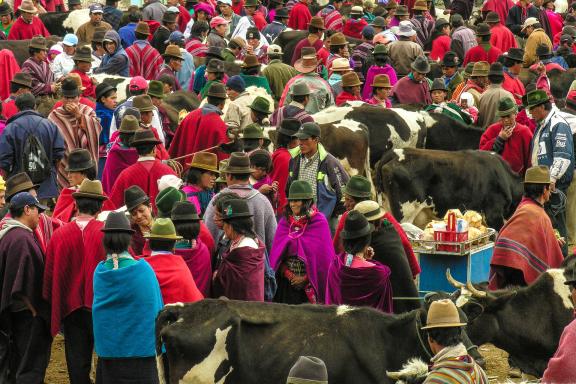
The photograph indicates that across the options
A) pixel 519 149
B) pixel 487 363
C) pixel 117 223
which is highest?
pixel 117 223

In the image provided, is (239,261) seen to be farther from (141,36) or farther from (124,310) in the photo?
(141,36)

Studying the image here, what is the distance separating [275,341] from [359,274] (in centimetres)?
136

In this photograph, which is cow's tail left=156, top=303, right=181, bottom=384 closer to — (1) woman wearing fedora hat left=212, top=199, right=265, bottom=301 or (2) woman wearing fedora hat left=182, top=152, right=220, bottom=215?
(1) woman wearing fedora hat left=212, top=199, right=265, bottom=301

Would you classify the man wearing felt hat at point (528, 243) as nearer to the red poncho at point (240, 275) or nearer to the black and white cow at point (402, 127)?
the red poncho at point (240, 275)

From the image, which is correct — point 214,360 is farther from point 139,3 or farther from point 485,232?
point 139,3

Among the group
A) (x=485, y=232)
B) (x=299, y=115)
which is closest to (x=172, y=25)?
(x=299, y=115)

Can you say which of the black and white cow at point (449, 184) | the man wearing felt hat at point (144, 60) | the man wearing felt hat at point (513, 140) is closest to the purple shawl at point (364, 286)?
the black and white cow at point (449, 184)

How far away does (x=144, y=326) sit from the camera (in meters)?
9.64

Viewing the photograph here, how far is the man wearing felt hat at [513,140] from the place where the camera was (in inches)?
624

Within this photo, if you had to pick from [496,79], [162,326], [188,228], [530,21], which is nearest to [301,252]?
[188,228]

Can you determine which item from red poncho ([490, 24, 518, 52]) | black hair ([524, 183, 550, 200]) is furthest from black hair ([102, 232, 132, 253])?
red poncho ([490, 24, 518, 52])

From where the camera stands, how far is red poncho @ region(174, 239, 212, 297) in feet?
35.0

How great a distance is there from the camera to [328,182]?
1376cm

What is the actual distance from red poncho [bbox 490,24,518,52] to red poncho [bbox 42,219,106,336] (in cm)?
1495
